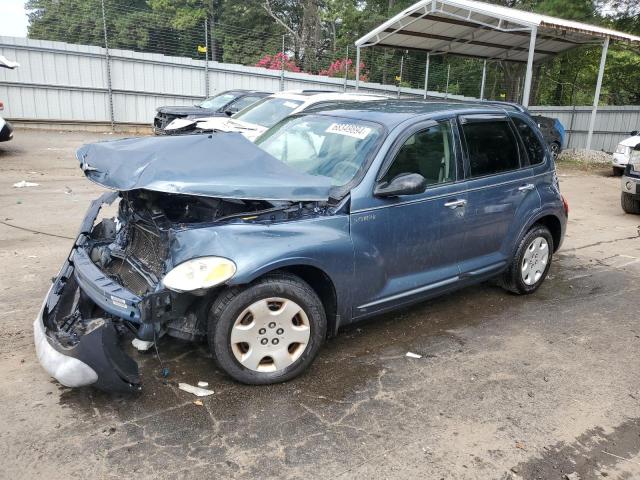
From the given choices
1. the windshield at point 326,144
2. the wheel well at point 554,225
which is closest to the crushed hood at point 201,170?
the windshield at point 326,144

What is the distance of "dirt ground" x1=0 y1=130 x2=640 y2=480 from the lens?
2.72 meters

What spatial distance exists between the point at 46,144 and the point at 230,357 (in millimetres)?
12660

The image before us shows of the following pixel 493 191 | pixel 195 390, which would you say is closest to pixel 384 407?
pixel 195 390

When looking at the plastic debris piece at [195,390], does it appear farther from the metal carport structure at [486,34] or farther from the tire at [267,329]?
the metal carport structure at [486,34]

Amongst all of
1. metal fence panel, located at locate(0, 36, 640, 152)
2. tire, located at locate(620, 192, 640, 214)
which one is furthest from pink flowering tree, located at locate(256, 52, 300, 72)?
tire, located at locate(620, 192, 640, 214)

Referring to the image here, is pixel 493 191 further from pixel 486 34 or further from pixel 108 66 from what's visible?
pixel 108 66

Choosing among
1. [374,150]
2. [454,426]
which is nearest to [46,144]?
[374,150]

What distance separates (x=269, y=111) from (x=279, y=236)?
6.63 meters

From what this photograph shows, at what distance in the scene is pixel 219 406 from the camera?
3162 mm

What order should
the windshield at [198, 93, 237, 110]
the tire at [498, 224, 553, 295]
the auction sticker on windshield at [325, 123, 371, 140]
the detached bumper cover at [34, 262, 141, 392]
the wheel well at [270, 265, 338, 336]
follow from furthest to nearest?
the windshield at [198, 93, 237, 110]
the tire at [498, 224, 553, 295]
the auction sticker on windshield at [325, 123, 371, 140]
the wheel well at [270, 265, 338, 336]
the detached bumper cover at [34, 262, 141, 392]

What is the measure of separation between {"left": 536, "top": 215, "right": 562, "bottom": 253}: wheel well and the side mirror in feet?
6.60

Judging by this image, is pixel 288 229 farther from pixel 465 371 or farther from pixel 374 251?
pixel 465 371

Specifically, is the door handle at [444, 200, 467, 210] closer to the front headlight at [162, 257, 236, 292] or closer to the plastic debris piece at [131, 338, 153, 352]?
the front headlight at [162, 257, 236, 292]

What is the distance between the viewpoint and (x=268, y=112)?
30.9ft
